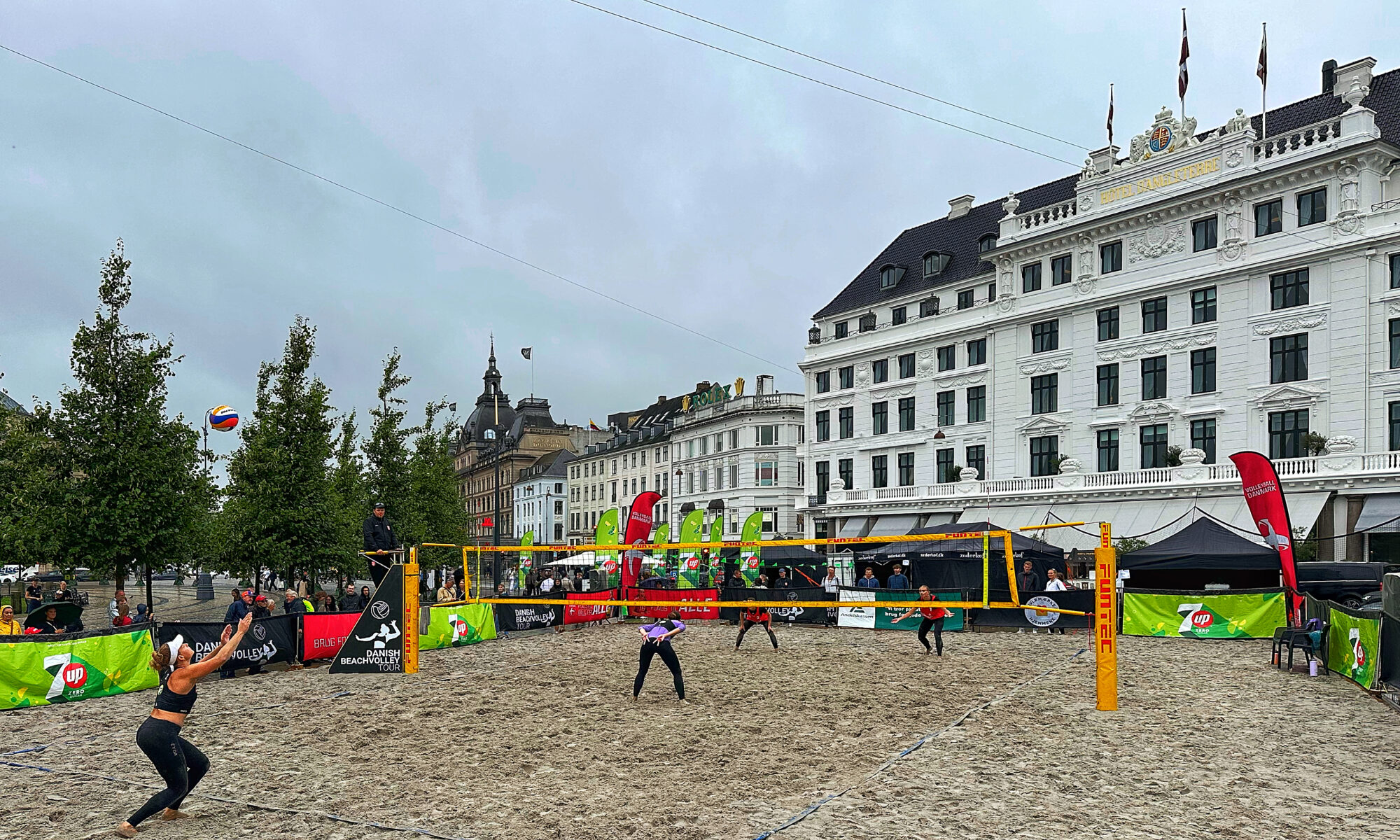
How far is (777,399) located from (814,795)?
65.3 m

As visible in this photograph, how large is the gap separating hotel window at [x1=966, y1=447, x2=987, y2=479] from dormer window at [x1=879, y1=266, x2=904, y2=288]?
12.1m

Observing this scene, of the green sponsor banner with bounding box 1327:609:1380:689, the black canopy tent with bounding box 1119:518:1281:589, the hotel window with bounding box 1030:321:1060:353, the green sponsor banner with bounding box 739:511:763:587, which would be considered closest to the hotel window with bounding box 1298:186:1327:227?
the hotel window with bounding box 1030:321:1060:353

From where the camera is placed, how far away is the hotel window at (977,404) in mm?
52594

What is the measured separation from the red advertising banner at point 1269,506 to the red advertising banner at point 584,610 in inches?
689

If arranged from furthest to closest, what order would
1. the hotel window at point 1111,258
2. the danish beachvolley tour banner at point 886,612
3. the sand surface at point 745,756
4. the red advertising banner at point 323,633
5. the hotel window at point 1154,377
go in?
the hotel window at point 1111,258 → the hotel window at point 1154,377 → the danish beachvolley tour banner at point 886,612 → the red advertising banner at point 323,633 → the sand surface at point 745,756

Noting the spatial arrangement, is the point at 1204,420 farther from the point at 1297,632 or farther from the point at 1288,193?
the point at 1297,632

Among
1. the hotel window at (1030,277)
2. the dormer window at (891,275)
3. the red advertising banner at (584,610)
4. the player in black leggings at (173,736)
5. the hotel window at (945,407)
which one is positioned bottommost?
the red advertising banner at (584,610)

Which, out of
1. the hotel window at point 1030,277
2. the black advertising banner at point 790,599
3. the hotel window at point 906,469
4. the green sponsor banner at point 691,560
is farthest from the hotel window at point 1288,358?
the green sponsor banner at point 691,560

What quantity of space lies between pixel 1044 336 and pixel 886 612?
84.5 ft

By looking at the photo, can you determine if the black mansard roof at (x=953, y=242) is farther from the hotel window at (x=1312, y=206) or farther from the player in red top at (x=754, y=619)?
the player in red top at (x=754, y=619)

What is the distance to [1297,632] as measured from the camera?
19828 millimetres

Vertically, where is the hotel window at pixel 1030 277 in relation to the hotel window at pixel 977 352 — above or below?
above

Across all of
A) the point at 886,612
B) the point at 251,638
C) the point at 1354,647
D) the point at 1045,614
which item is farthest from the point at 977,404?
the point at 251,638

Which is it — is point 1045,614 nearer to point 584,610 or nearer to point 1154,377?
point 584,610
